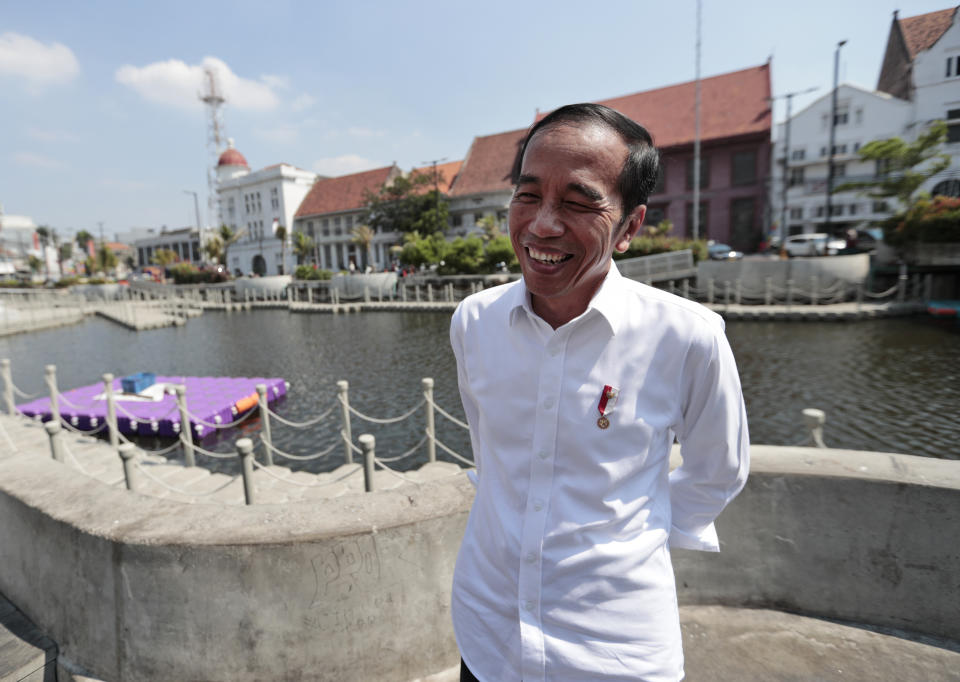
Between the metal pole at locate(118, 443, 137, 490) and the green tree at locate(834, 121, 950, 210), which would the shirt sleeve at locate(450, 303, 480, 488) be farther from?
the green tree at locate(834, 121, 950, 210)

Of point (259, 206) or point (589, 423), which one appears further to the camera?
point (259, 206)

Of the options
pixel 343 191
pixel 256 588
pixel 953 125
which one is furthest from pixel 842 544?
Result: pixel 343 191

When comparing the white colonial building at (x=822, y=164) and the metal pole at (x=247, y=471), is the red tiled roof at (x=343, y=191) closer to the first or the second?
the white colonial building at (x=822, y=164)

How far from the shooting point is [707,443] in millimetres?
1307

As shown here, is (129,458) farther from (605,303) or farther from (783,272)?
(783,272)

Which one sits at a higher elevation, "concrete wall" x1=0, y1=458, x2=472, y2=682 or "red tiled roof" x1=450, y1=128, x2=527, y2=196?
"red tiled roof" x1=450, y1=128, x2=527, y2=196

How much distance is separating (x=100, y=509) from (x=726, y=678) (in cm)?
272

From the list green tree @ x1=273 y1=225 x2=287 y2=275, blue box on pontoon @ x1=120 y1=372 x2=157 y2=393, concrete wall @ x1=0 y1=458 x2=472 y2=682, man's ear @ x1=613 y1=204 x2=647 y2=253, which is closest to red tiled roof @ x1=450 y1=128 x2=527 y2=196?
green tree @ x1=273 y1=225 x2=287 y2=275

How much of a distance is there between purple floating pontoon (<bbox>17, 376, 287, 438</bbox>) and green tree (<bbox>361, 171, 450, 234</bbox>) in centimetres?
3163

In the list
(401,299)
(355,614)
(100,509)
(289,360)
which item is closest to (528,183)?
(355,614)

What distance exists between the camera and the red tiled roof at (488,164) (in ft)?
136

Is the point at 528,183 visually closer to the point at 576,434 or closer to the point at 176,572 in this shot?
the point at 576,434

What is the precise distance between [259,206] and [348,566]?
62.2 m

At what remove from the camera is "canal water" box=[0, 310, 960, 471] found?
9445 millimetres
